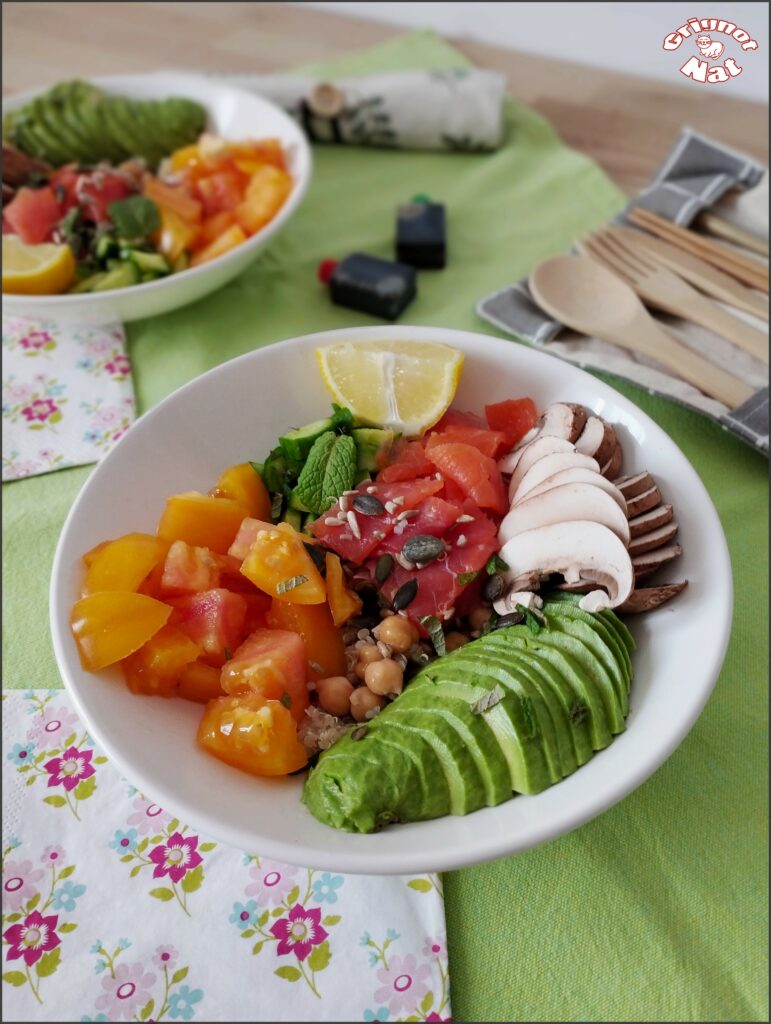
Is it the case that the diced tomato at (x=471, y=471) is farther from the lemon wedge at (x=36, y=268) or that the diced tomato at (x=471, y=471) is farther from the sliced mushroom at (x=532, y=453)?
the lemon wedge at (x=36, y=268)

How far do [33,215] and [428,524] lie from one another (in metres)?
1.52

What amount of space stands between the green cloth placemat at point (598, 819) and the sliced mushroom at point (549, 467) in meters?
0.42

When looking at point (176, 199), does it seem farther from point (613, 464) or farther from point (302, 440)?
point (613, 464)

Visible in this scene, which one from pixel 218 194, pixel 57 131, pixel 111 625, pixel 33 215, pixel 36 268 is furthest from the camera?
pixel 57 131

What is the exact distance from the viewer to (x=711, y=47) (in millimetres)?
1041

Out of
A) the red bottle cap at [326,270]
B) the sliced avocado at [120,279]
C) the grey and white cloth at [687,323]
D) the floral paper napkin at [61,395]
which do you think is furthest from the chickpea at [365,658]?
Answer: the red bottle cap at [326,270]

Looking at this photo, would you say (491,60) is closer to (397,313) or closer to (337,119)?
(337,119)

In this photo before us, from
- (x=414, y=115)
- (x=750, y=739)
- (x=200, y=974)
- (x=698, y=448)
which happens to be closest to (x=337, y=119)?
(x=414, y=115)

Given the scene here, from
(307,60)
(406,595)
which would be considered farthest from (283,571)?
(307,60)

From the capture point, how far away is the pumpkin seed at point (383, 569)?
151cm

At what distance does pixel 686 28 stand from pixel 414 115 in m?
2.11

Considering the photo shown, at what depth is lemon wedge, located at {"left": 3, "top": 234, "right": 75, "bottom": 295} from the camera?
2174 millimetres

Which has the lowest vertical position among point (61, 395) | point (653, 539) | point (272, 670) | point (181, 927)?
point (181, 927)

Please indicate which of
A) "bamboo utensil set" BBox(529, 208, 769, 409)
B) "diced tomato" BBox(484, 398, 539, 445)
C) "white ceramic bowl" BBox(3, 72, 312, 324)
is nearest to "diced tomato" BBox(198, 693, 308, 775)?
"diced tomato" BBox(484, 398, 539, 445)
